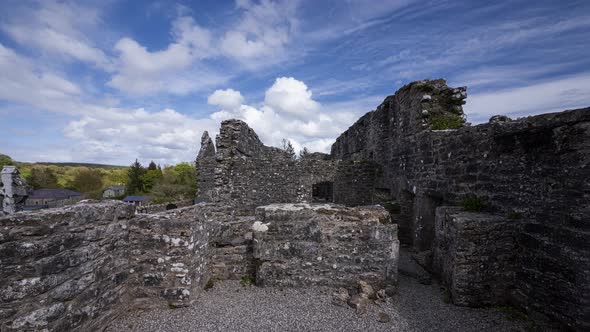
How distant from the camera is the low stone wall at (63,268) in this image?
2.57 meters

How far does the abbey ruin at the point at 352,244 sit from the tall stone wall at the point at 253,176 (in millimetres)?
5323

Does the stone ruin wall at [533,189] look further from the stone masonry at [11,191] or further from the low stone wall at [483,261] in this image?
the stone masonry at [11,191]

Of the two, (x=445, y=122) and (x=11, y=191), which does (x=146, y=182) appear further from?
(x=445, y=122)

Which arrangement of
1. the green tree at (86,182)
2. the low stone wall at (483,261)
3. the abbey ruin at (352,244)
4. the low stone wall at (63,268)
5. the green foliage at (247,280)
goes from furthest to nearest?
the green tree at (86,182), the green foliage at (247,280), the low stone wall at (483,261), the abbey ruin at (352,244), the low stone wall at (63,268)

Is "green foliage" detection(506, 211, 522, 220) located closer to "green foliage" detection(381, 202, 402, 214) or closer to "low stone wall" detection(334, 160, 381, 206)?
"green foliage" detection(381, 202, 402, 214)

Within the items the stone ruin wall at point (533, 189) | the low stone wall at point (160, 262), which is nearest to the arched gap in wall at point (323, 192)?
the stone ruin wall at point (533, 189)

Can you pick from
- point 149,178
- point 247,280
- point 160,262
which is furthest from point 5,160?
point 149,178

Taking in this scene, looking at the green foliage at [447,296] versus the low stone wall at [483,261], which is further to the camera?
the green foliage at [447,296]

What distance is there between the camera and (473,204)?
194 inches

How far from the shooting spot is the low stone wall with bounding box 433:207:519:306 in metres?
4.05

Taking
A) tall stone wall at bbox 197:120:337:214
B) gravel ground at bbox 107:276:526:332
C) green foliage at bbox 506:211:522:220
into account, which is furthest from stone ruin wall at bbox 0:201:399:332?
tall stone wall at bbox 197:120:337:214

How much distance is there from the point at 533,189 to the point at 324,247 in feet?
11.0

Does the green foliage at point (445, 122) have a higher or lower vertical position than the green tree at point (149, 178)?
higher

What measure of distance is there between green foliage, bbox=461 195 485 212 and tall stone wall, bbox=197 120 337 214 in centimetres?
684
